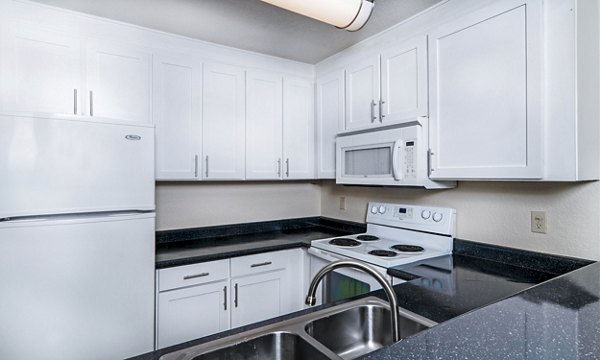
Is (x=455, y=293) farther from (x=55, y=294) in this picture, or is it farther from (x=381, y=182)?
(x=55, y=294)

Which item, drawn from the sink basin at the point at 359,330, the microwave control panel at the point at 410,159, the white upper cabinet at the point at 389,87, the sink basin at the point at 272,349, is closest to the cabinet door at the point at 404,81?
the white upper cabinet at the point at 389,87

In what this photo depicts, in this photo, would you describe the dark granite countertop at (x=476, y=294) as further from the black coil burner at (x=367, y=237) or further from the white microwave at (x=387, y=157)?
the white microwave at (x=387, y=157)

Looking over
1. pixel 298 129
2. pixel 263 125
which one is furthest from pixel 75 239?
pixel 298 129

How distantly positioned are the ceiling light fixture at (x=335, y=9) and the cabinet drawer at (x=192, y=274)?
156cm

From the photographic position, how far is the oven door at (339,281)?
195 centimetres

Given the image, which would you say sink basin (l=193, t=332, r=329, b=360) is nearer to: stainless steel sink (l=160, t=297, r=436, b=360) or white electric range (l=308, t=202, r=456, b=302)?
stainless steel sink (l=160, t=297, r=436, b=360)

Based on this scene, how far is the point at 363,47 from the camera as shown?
7.89 ft

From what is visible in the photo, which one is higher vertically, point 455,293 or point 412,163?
point 412,163

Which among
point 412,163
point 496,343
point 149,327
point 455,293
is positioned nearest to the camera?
point 496,343

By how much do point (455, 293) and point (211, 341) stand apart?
1036 mm

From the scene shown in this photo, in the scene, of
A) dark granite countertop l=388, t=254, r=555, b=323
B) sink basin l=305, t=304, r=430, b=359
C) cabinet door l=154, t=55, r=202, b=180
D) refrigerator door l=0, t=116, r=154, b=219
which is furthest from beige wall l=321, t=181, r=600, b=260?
refrigerator door l=0, t=116, r=154, b=219

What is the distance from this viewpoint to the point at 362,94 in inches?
92.0

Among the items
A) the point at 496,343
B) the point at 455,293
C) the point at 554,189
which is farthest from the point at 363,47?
the point at 496,343

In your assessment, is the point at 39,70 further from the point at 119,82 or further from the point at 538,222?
the point at 538,222
